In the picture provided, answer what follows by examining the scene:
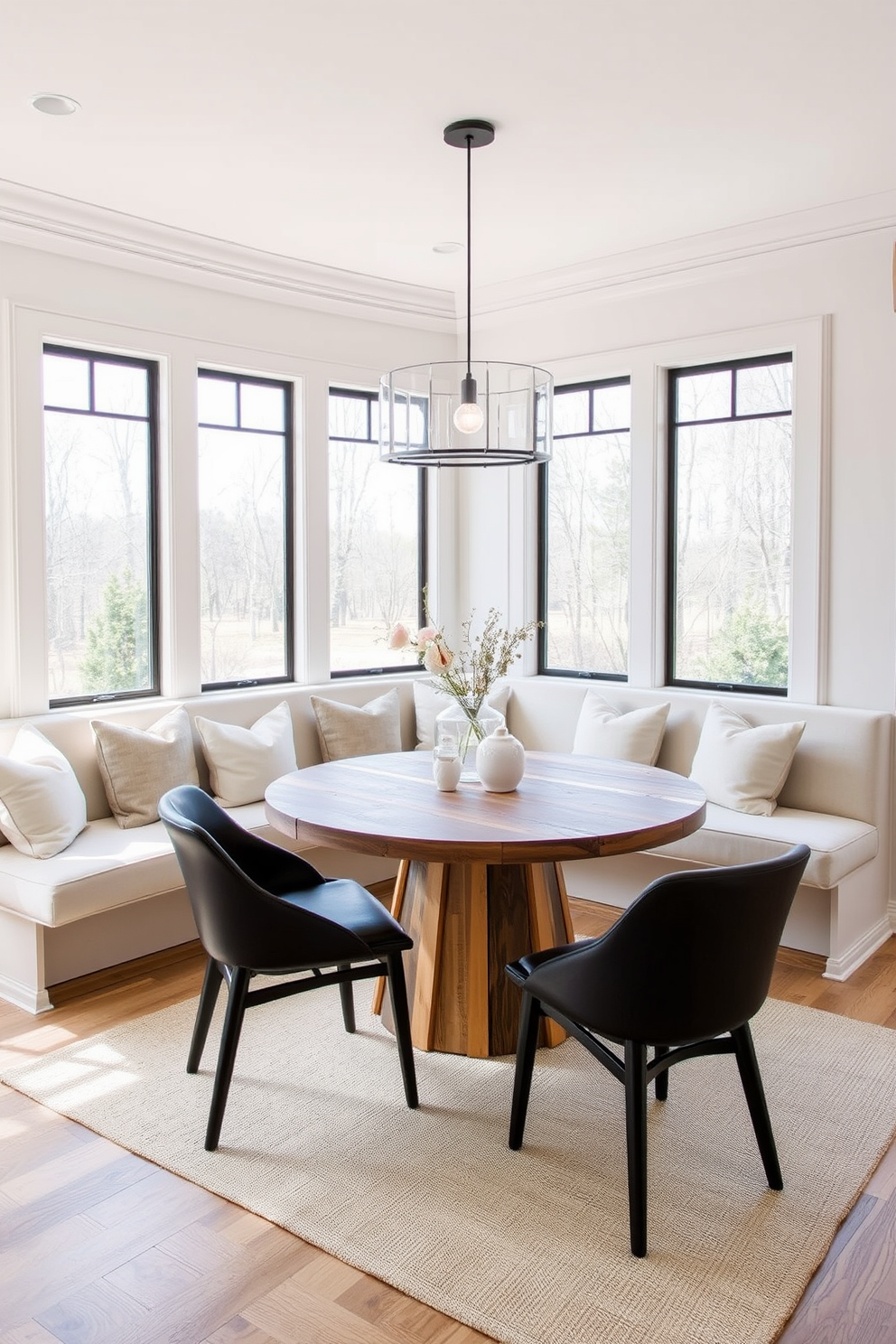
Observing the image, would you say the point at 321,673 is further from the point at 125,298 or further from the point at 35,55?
the point at 35,55

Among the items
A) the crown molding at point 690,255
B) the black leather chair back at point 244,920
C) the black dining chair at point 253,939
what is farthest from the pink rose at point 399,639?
the crown molding at point 690,255

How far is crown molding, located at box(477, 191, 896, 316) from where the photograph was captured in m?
3.98

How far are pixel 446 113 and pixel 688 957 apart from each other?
8.37 ft

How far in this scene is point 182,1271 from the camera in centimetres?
209

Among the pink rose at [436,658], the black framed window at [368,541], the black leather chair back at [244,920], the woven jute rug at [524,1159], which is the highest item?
the black framed window at [368,541]

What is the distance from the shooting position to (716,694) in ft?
14.8

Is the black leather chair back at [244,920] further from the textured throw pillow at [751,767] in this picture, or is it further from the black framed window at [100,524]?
the textured throw pillow at [751,767]

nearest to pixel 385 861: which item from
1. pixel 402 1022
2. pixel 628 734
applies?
pixel 628 734

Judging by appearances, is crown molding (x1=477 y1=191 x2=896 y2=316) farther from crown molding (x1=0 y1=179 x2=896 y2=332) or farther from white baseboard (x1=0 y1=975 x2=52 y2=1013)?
white baseboard (x1=0 y1=975 x2=52 y2=1013)

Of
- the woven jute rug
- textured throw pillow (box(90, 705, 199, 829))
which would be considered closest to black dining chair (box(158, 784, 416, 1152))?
the woven jute rug

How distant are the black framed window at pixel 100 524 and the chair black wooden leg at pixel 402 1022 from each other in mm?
2133

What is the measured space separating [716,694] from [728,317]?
162 centimetres

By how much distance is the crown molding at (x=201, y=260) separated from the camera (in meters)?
3.84

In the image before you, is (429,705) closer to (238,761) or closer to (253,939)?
(238,761)
